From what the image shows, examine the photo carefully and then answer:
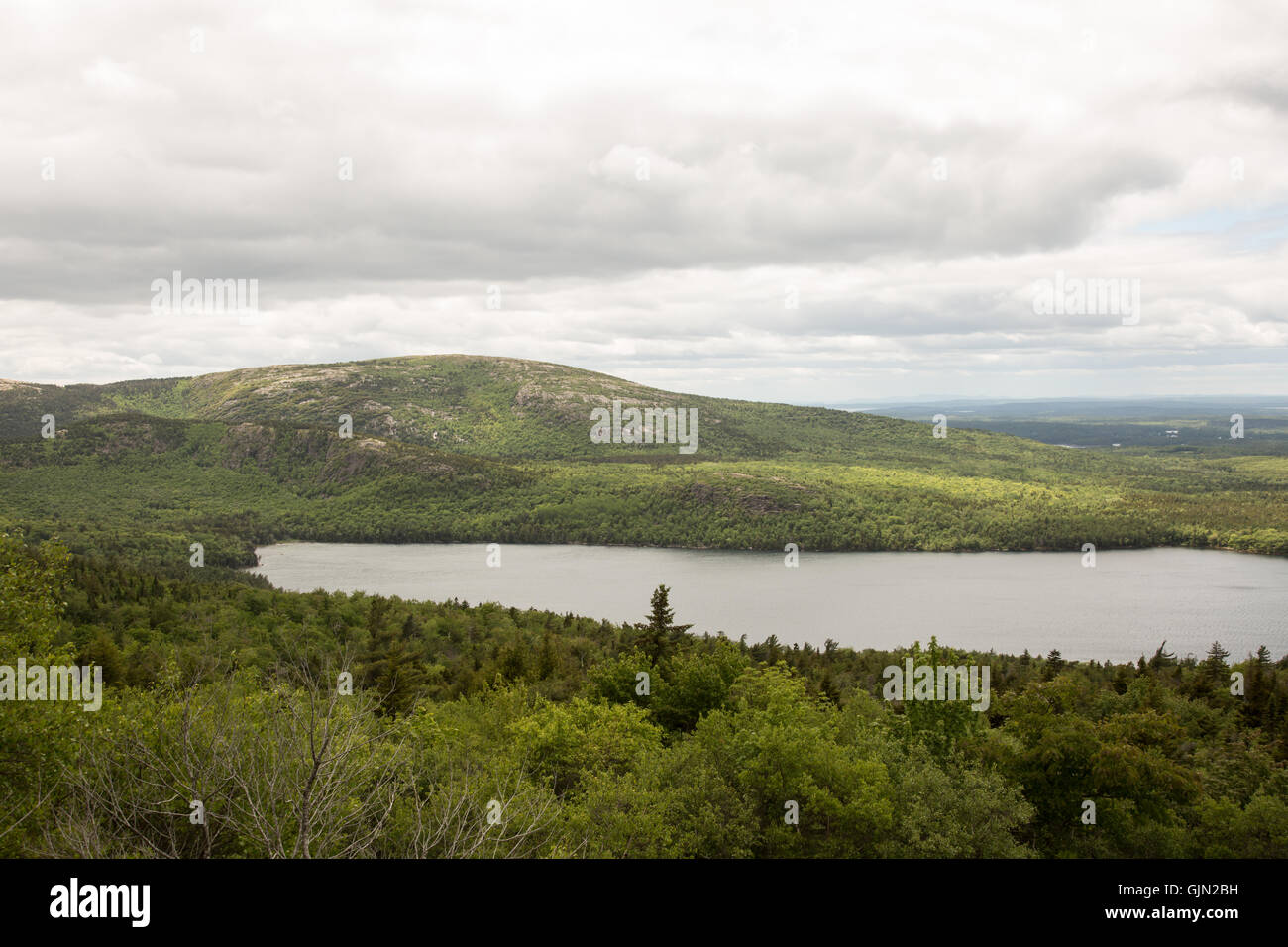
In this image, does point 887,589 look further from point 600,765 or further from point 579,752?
point 579,752

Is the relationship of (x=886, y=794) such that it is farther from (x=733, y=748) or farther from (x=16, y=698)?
(x=16, y=698)

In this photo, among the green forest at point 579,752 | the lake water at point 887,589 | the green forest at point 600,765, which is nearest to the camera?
the green forest at point 600,765

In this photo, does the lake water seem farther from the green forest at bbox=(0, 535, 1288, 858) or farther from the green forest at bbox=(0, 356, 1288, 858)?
the green forest at bbox=(0, 535, 1288, 858)

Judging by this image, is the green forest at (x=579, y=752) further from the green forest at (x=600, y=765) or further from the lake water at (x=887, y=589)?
the lake water at (x=887, y=589)

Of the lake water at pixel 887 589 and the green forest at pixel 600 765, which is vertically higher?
the green forest at pixel 600 765

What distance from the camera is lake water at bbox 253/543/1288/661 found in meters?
100

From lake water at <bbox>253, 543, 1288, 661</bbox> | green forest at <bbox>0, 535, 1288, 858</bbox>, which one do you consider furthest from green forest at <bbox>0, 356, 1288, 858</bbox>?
lake water at <bbox>253, 543, 1288, 661</bbox>

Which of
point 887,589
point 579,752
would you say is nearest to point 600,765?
point 579,752

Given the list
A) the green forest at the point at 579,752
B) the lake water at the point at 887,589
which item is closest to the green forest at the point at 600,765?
the green forest at the point at 579,752

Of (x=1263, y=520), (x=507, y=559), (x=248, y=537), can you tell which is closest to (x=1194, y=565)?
(x=1263, y=520)

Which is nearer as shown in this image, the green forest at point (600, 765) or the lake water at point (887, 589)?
the green forest at point (600, 765)

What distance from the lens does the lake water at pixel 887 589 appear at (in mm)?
100062
